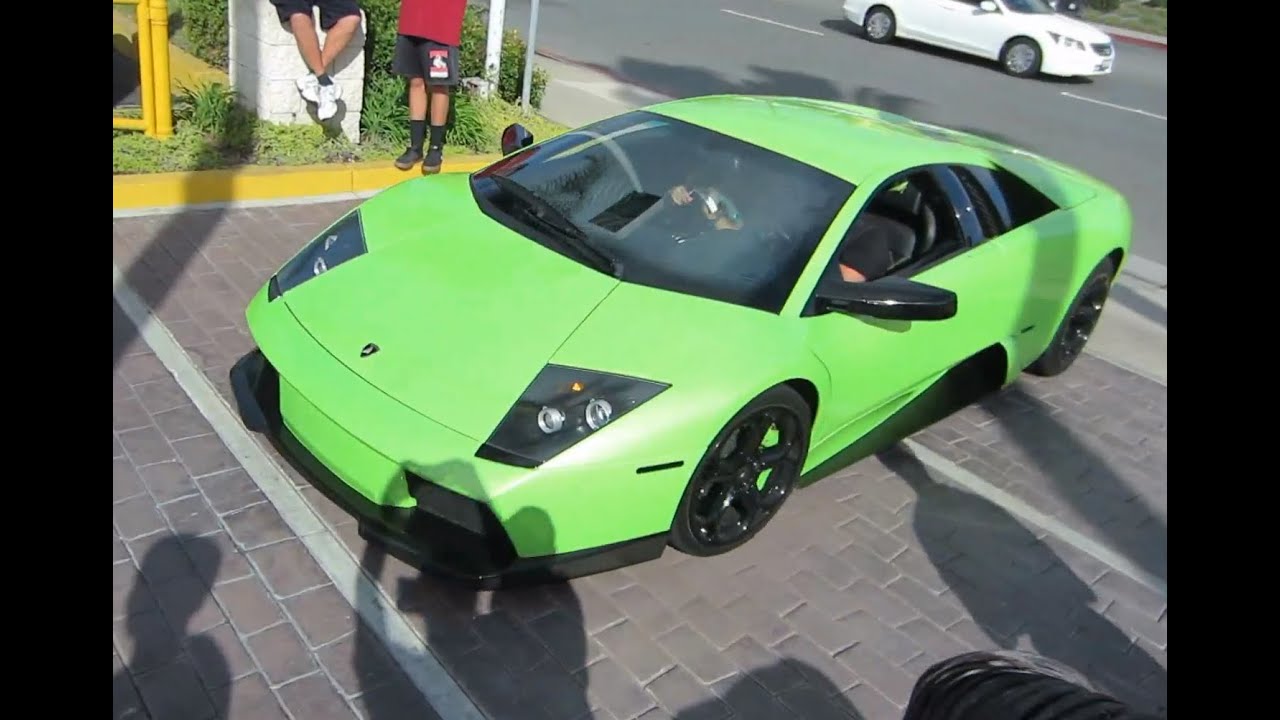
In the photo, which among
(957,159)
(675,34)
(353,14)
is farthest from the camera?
(675,34)

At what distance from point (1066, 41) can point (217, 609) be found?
16.8m

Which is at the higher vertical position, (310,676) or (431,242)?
(431,242)

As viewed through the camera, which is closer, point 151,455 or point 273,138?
point 151,455

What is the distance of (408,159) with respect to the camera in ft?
22.9

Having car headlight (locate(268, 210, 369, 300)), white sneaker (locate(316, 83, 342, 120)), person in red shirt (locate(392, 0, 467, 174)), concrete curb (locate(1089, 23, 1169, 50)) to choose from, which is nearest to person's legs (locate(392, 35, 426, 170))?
person in red shirt (locate(392, 0, 467, 174))

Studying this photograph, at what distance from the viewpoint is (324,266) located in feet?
12.2

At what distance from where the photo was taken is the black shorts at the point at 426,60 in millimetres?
6754

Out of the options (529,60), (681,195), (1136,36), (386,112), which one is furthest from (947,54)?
(681,195)

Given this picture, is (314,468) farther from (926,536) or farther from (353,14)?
(353,14)

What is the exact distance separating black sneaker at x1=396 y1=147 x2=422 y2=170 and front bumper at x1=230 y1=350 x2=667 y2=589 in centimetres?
412

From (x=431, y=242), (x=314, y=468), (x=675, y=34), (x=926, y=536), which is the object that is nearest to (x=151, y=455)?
(x=314, y=468)

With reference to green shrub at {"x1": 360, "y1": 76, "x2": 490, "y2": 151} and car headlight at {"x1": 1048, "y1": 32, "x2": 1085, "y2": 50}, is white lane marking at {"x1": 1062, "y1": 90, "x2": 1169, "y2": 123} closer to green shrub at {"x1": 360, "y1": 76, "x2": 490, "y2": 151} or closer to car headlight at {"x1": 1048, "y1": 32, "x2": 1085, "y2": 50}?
car headlight at {"x1": 1048, "y1": 32, "x2": 1085, "y2": 50}

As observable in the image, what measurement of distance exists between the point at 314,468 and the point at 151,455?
0.82 metres
